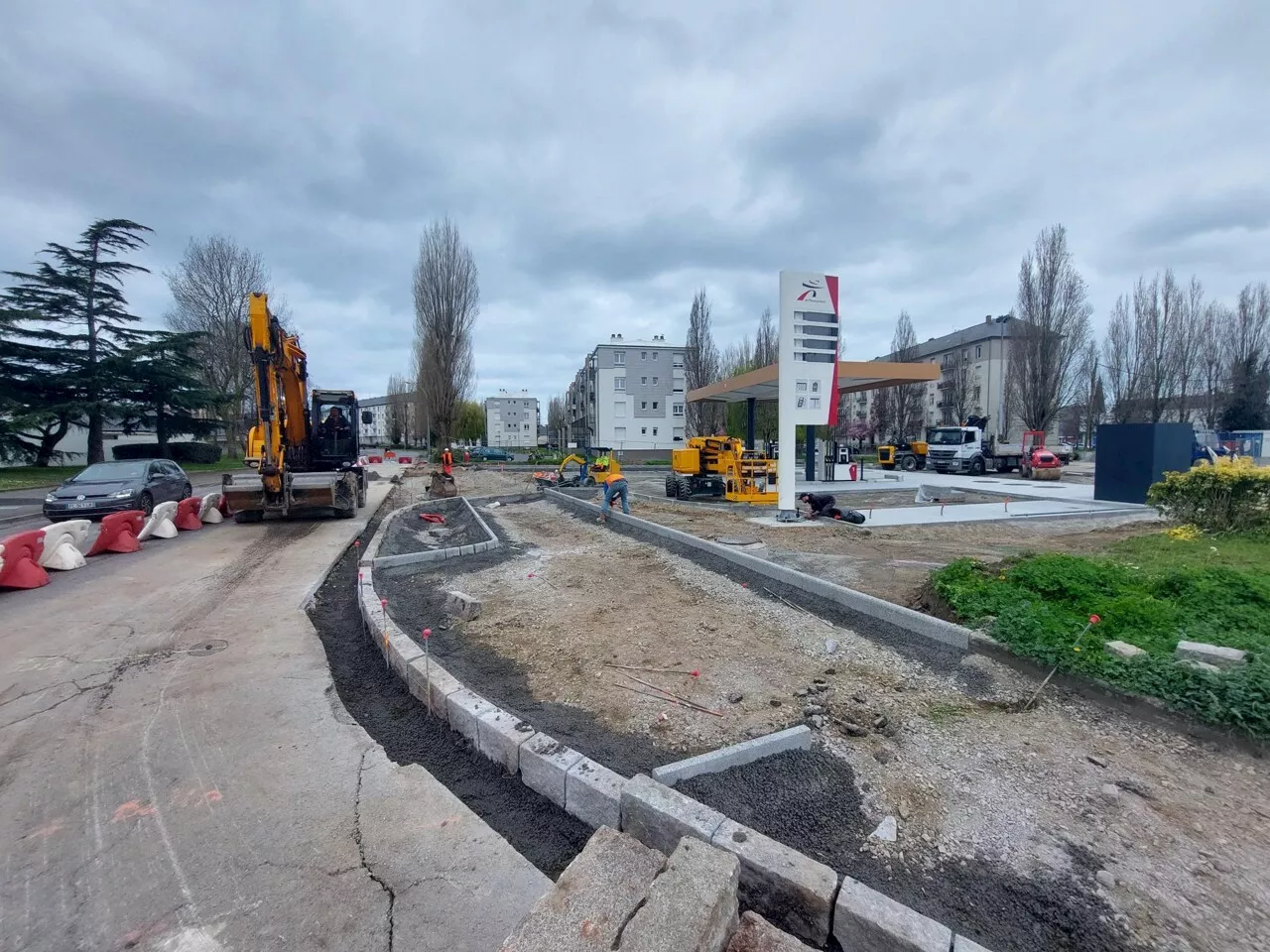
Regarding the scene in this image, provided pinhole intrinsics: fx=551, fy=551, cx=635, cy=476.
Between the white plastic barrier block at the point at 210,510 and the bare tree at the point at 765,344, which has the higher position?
the bare tree at the point at 765,344

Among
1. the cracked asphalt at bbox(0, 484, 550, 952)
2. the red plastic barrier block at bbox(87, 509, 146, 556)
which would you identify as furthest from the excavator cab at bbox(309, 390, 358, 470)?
the cracked asphalt at bbox(0, 484, 550, 952)

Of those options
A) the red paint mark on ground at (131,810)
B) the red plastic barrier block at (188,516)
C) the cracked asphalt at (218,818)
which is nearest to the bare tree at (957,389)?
the red plastic barrier block at (188,516)

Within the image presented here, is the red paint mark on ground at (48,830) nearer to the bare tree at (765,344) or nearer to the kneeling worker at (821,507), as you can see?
the kneeling worker at (821,507)

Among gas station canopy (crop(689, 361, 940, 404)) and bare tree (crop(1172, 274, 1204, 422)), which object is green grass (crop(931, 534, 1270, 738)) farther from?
bare tree (crop(1172, 274, 1204, 422))

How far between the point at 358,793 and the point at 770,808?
230 centimetres

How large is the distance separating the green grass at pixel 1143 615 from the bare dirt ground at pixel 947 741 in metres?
0.32

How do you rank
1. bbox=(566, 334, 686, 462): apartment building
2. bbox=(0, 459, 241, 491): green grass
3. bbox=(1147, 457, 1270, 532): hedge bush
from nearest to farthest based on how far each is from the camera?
bbox=(1147, 457, 1270, 532): hedge bush → bbox=(0, 459, 241, 491): green grass → bbox=(566, 334, 686, 462): apartment building

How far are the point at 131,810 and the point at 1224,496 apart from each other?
14.3 metres

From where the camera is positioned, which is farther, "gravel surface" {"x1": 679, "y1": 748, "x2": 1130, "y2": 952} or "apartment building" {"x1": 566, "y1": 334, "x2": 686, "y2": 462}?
"apartment building" {"x1": 566, "y1": 334, "x2": 686, "y2": 462}

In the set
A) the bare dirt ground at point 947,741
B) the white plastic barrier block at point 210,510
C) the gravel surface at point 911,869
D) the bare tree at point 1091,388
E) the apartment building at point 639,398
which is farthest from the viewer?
the apartment building at point 639,398

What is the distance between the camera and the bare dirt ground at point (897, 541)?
7.73 m

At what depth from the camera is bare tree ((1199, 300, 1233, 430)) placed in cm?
3909

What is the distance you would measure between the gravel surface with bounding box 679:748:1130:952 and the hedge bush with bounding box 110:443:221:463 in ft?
139

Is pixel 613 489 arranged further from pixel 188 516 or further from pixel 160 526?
pixel 188 516
